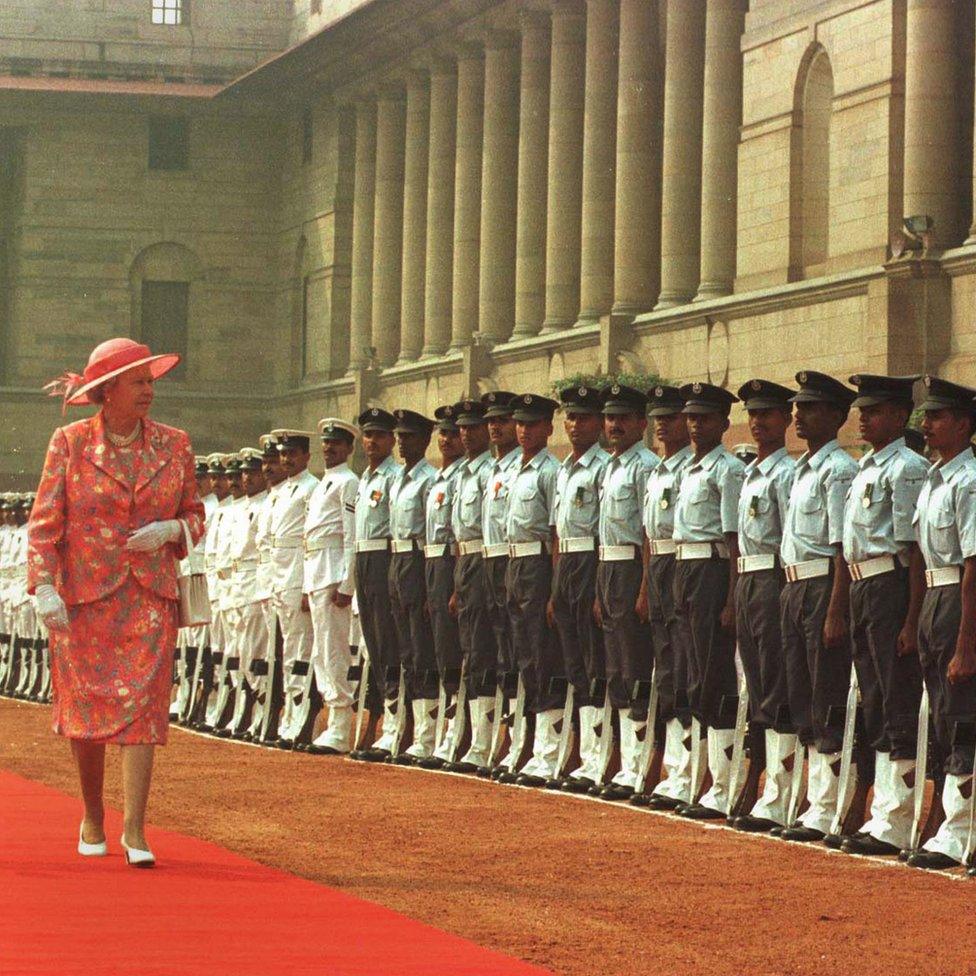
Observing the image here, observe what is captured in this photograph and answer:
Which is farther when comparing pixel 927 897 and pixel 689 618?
pixel 689 618

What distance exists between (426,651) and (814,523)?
521cm

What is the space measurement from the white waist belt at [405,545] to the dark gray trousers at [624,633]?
2.79m

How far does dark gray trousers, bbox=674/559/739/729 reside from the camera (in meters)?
13.2

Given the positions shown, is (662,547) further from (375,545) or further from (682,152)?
(682,152)

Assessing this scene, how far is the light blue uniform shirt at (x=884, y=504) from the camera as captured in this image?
1141 centimetres

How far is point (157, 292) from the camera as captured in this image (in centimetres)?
6525

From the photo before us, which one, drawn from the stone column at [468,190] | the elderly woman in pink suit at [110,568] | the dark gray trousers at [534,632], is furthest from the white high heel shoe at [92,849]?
the stone column at [468,190]

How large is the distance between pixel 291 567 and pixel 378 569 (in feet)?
6.70

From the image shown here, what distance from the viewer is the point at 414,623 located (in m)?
16.8

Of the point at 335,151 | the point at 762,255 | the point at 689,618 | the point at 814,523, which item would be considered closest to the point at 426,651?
the point at 689,618

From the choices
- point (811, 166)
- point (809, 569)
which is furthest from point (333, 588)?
point (811, 166)

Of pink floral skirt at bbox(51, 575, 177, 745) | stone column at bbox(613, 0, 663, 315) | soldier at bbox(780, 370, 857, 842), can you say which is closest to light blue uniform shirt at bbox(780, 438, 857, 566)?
soldier at bbox(780, 370, 857, 842)

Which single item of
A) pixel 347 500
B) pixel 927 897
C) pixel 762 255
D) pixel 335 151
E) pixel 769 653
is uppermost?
pixel 335 151

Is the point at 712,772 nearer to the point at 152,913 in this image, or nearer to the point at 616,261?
the point at 152,913
